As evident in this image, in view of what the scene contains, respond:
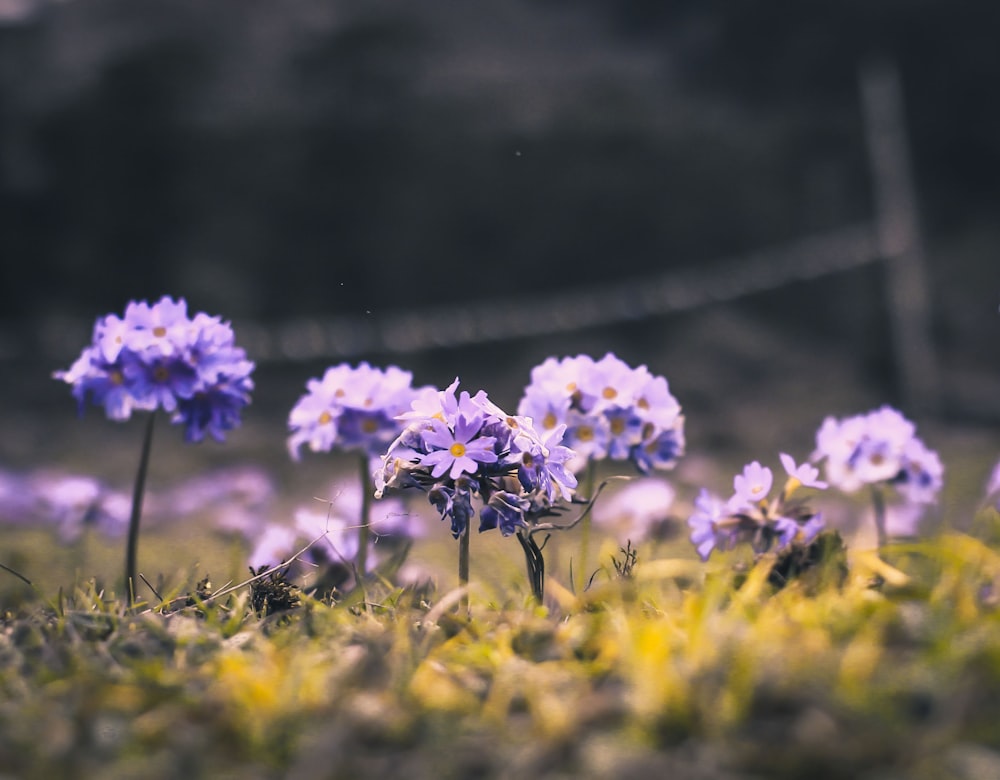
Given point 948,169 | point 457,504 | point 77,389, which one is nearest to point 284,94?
point 948,169

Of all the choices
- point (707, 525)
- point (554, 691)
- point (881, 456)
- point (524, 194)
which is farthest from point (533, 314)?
point (554, 691)

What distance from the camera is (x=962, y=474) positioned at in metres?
5.85

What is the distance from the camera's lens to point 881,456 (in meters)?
2.14

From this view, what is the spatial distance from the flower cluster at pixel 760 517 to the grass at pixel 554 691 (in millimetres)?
126

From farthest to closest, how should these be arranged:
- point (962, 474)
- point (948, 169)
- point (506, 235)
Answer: point (948, 169) → point (506, 235) → point (962, 474)

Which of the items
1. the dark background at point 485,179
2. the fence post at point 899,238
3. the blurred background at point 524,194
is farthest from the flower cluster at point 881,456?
the fence post at point 899,238

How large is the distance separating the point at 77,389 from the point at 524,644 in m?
1.06

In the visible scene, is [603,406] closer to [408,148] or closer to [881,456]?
[881,456]

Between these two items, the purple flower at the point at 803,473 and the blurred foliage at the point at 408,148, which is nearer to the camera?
the purple flower at the point at 803,473

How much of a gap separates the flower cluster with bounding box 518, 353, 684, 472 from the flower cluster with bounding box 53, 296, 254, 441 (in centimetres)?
60

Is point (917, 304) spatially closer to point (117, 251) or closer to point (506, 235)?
point (506, 235)

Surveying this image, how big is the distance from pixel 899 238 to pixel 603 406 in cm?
742

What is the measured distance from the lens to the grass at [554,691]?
1070 mm

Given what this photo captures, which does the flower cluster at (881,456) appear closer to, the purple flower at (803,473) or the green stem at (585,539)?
the purple flower at (803,473)
